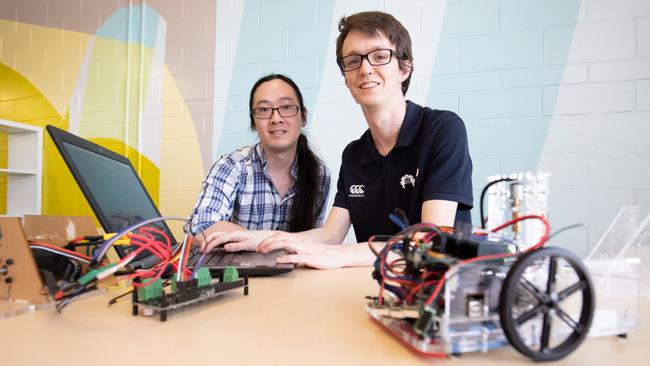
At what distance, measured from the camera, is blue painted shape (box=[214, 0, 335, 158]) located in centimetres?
234

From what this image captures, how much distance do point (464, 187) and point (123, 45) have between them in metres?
2.78

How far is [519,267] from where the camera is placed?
1.12ft

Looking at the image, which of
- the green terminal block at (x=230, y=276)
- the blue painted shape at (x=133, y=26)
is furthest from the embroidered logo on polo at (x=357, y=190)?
the blue painted shape at (x=133, y=26)

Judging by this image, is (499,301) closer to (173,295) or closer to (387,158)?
(173,295)

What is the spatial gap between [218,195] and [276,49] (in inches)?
49.3

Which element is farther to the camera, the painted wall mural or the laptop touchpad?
the painted wall mural

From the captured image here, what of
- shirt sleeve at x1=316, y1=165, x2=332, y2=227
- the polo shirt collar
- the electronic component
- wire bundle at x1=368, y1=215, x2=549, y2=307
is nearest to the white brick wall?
shirt sleeve at x1=316, y1=165, x2=332, y2=227

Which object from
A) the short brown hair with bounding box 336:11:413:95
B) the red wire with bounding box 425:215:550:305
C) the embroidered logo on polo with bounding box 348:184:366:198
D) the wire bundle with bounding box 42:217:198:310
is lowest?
the wire bundle with bounding box 42:217:198:310

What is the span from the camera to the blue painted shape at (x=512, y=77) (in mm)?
1870

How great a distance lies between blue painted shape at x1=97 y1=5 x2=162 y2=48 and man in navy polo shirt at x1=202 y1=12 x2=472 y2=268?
2046mm

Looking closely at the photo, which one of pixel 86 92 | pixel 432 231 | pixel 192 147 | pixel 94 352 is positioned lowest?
pixel 94 352

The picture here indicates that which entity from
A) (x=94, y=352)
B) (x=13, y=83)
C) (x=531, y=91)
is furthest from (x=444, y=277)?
(x=13, y=83)

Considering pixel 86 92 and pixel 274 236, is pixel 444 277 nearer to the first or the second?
pixel 274 236

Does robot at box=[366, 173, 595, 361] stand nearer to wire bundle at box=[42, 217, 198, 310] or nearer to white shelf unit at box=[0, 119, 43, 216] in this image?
wire bundle at box=[42, 217, 198, 310]
